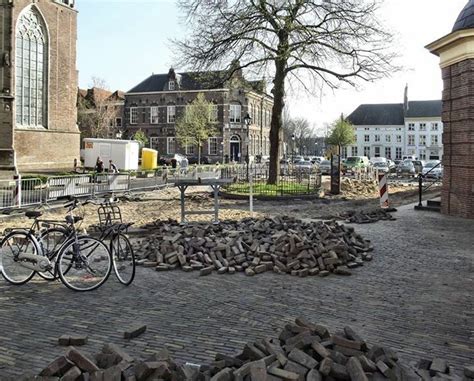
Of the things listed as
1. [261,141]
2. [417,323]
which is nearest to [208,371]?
[417,323]

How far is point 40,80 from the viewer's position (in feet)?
135

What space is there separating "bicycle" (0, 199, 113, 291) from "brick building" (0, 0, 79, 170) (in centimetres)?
3013

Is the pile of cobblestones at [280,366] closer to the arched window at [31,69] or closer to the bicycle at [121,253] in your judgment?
the bicycle at [121,253]

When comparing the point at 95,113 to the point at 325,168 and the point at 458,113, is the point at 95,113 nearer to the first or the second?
the point at 325,168

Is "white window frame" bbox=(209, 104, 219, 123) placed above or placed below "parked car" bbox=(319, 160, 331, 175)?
above

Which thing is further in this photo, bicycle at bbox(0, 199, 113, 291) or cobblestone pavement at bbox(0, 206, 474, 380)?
bicycle at bbox(0, 199, 113, 291)

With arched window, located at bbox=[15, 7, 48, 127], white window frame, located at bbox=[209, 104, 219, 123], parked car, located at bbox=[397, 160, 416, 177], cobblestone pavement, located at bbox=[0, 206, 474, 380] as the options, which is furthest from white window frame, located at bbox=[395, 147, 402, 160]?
cobblestone pavement, located at bbox=[0, 206, 474, 380]

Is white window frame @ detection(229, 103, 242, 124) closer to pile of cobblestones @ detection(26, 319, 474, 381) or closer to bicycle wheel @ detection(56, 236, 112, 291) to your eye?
bicycle wheel @ detection(56, 236, 112, 291)

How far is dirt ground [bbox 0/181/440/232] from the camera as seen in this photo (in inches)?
628

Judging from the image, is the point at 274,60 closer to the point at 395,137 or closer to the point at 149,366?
the point at 149,366

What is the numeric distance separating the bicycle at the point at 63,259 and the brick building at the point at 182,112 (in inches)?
2451

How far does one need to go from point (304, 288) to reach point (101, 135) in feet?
209

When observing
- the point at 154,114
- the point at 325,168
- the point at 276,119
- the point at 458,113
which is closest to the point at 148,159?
the point at 325,168

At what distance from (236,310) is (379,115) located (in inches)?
3992
